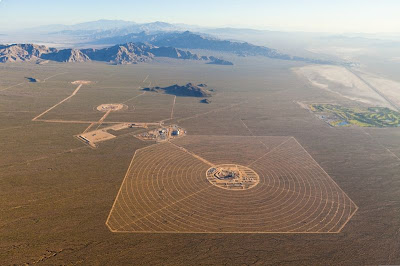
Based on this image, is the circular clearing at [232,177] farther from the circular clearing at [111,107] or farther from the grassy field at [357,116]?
the circular clearing at [111,107]

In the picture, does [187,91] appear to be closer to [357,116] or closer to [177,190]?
[357,116]

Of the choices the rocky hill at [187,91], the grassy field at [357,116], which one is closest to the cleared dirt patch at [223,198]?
the grassy field at [357,116]

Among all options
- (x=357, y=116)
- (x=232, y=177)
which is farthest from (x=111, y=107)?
(x=357, y=116)

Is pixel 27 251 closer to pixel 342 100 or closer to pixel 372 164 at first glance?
pixel 372 164

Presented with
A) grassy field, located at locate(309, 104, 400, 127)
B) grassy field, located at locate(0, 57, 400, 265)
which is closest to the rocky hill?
grassy field, located at locate(0, 57, 400, 265)

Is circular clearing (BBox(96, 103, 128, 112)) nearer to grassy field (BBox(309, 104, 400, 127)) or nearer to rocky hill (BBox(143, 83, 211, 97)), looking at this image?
rocky hill (BBox(143, 83, 211, 97))

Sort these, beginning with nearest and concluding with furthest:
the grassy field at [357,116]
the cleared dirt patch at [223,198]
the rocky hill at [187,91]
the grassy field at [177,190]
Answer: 1. the grassy field at [177,190]
2. the cleared dirt patch at [223,198]
3. the grassy field at [357,116]
4. the rocky hill at [187,91]
